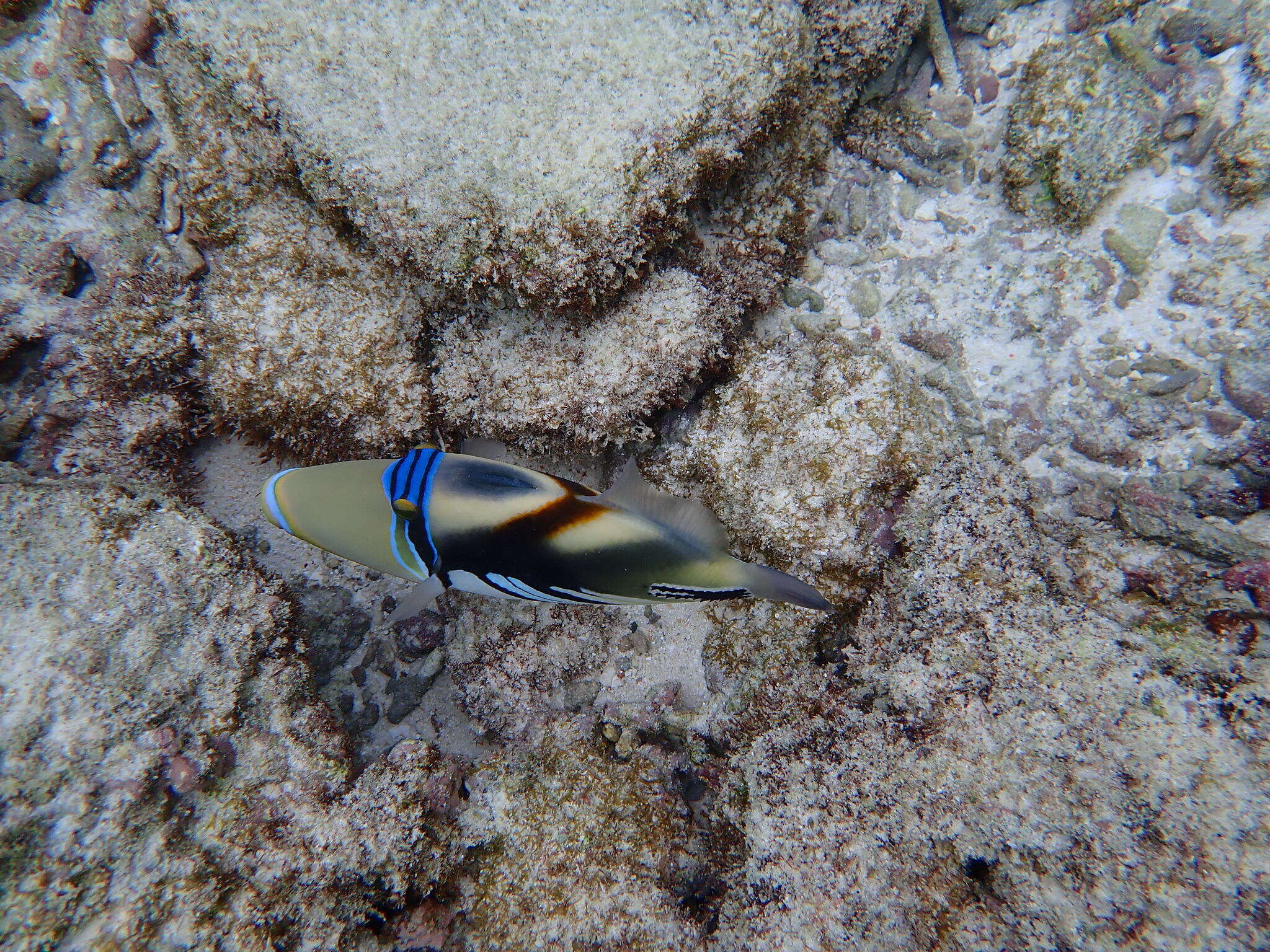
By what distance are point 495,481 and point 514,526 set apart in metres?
0.17

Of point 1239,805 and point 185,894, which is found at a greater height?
point 1239,805

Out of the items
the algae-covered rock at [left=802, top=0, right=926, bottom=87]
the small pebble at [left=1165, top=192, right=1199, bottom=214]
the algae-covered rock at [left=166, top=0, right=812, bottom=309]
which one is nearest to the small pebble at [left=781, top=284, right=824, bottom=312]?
the algae-covered rock at [left=166, top=0, right=812, bottom=309]

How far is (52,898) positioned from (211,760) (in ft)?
1.67

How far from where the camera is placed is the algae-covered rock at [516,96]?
2164mm

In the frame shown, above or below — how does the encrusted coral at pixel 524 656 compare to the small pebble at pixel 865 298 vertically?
below

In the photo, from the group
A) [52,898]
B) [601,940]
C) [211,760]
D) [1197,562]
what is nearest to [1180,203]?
[1197,562]

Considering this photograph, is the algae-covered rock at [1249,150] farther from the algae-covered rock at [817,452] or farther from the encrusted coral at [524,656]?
the encrusted coral at [524,656]

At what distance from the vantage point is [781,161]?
8.61 feet

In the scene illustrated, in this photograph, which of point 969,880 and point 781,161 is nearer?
point 969,880

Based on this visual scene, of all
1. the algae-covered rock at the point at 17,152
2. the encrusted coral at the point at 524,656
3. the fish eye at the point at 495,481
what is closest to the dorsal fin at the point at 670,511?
the fish eye at the point at 495,481

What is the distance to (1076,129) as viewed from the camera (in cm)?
240

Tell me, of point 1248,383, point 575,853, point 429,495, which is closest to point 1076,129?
point 1248,383

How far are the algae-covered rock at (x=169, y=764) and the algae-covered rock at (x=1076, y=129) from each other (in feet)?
12.7

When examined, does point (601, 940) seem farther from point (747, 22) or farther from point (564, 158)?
point (747, 22)
